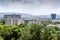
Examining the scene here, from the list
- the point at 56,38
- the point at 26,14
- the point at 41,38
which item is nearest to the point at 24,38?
the point at 41,38

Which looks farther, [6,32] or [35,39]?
[6,32]

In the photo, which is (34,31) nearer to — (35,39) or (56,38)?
(35,39)

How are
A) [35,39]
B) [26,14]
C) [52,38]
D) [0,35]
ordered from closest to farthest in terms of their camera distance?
[52,38] → [35,39] → [0,35] → [26,14]

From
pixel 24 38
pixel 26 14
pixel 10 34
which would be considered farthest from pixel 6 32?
pixel 26 14

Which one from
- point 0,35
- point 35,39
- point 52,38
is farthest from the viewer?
point 0,35

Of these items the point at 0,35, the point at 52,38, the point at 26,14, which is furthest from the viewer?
the point at 26,14

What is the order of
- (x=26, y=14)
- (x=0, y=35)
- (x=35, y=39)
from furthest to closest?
(x=26, y=14)
(x=0, y=35)
(x=35, y=39)

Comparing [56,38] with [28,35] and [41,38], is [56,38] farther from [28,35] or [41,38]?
[28,35]

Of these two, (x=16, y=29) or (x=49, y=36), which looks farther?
(x=16, y=29)
